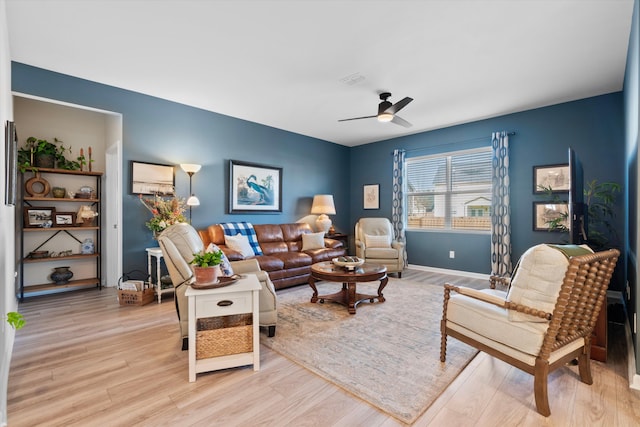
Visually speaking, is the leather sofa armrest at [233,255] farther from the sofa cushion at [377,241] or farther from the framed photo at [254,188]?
the sofa cushion at [377,241]

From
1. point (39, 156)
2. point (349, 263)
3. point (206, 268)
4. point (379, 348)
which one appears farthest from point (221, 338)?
point (39, 156)

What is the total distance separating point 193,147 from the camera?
4.45m

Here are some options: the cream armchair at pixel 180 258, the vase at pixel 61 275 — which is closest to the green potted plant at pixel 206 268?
the cream armchair at pixel 180 258

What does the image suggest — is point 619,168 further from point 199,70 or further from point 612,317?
point 199,70

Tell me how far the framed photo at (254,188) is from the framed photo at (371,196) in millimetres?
2132

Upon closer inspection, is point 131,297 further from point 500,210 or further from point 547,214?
point 547,214

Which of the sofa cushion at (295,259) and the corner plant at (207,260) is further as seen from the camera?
the sofa cushion at (295,259)

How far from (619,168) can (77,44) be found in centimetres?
634

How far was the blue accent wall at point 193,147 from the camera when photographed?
3.53 meters

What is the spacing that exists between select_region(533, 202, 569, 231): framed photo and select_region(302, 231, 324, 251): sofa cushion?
336 centimetres

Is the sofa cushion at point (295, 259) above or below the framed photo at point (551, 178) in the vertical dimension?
below

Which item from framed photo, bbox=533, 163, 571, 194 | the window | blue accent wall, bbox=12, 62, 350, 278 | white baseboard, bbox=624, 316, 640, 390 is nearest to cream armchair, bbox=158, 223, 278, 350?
blue accent wall, bbox=12, 62, 350, 278

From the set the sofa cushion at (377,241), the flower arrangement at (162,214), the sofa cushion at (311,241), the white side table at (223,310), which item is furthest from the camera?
the sofa cushion at (377,241)

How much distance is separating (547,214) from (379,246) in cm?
254
